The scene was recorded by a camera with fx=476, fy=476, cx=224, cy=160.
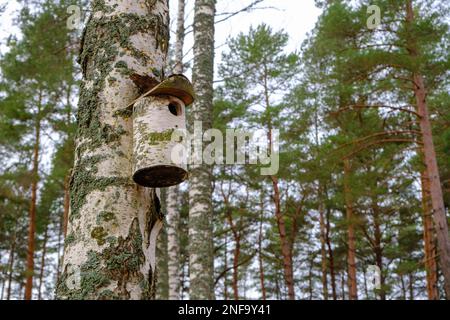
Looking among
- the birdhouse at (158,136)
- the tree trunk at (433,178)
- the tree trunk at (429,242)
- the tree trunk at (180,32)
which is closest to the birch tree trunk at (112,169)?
the birdhouse at (158,136)

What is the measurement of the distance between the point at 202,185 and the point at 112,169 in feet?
14.8

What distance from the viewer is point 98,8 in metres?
2.35

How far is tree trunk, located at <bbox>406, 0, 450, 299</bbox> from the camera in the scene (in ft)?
29.1

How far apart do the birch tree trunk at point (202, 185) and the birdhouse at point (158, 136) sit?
4.16 metres

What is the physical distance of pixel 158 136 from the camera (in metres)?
2.11

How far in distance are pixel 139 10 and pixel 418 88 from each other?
883 cm

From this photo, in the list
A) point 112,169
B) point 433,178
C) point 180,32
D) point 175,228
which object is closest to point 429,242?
point 433,178

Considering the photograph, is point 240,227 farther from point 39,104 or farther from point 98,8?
point 98,8

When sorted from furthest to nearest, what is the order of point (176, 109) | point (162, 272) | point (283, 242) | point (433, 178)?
point (283, 242), point (162, 272), point (433, 178), point (176, 109)

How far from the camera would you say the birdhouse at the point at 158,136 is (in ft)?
6.66

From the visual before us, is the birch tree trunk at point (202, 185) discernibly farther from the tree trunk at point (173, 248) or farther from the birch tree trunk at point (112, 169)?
the birch tree trunk at point (112, 169)

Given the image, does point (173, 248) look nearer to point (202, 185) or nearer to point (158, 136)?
point (202, 185)

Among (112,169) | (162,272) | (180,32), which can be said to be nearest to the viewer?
(112,169)
